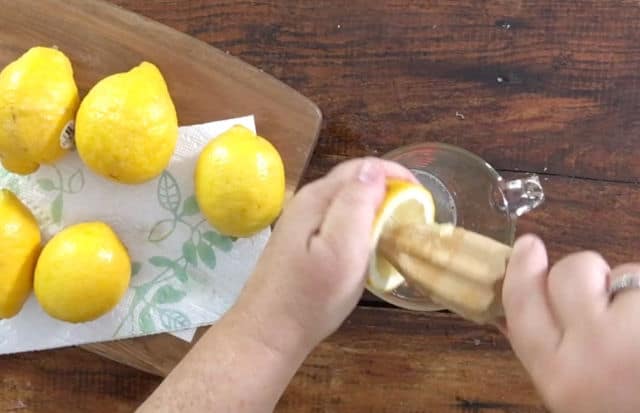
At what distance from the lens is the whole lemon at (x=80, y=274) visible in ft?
2.05

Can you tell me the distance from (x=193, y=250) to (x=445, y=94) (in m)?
0.29

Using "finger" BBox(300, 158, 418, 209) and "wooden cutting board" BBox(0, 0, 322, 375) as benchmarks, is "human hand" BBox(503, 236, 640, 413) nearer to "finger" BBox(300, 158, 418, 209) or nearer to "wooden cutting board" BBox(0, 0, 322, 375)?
"finger" BBox(300, 158, 418, 209)

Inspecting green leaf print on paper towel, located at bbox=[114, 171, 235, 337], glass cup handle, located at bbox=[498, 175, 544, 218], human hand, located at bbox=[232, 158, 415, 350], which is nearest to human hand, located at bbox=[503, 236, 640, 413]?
human hand, located at bbox=[232, 158, 415, 350]

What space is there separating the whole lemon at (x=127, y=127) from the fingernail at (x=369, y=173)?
0.22 meters

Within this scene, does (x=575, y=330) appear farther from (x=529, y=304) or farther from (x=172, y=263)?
(x=172, y=263)

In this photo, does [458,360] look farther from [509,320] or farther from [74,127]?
[74,127]

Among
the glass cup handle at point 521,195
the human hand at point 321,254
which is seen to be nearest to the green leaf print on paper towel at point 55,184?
the human hand at point 321,254

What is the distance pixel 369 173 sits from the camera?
1.60 feet

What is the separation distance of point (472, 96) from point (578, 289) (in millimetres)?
322

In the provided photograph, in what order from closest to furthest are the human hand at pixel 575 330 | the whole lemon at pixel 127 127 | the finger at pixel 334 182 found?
the human hand at pixel 575 330 → the finger at pixel 334 182 → the whole lemon at pixel 127 127

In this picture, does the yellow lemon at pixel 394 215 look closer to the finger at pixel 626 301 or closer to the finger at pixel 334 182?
the finger at pixel 334 182

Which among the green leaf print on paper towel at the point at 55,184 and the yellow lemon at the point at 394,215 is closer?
the yellow lemon at the point at 394,215

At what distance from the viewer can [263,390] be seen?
0.52 m

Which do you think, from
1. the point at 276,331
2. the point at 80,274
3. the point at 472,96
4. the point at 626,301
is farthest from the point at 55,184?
the point at 626,301
